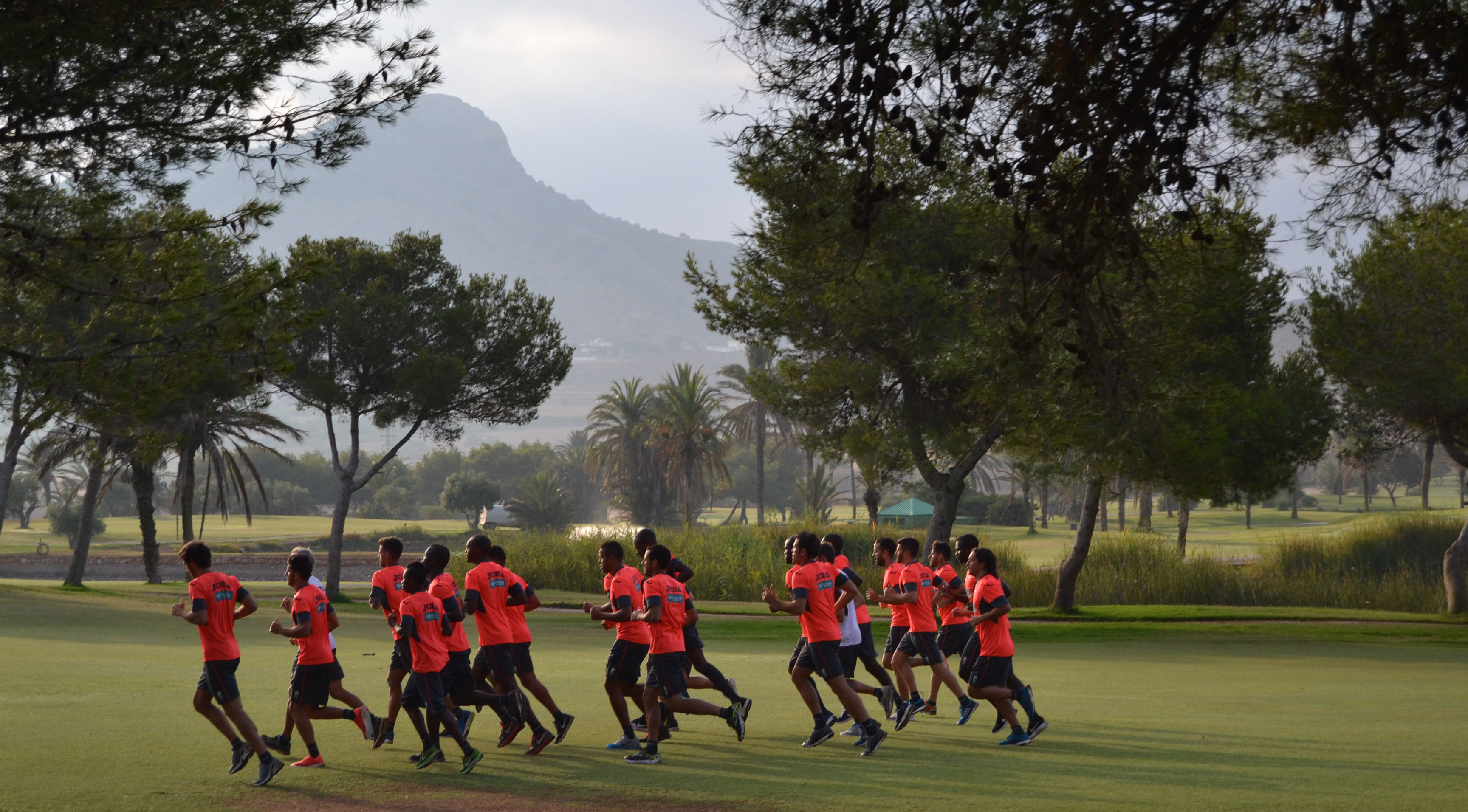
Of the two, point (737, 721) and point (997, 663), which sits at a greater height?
point (997, 663)

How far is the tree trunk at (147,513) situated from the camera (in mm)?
36875

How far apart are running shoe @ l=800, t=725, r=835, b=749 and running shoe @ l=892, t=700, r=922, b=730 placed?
1.24m

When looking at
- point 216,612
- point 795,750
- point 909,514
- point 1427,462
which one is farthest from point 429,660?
point 909,514

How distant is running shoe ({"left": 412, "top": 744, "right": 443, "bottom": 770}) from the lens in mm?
9289

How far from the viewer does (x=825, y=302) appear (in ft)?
81.7

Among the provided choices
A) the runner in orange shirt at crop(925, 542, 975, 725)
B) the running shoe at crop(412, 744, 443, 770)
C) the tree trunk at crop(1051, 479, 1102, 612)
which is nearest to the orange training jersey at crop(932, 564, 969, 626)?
the runner in orange shirt at crop(925, 542, 975, 725)

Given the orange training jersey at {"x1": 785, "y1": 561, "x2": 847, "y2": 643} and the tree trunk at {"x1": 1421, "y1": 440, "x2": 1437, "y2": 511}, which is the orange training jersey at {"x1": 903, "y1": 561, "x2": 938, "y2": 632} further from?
the tree trunk at {"x1": 1421, "y1": 440, "x2": 1437, "y2": 511}

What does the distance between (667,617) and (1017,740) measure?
3213mm

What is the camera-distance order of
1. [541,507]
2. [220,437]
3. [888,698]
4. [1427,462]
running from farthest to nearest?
1. [541,507]
2. [1427,462]
3. [220,437]
4. [888,698]

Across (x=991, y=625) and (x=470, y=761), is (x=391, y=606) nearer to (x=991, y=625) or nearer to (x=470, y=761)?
(x=470, y=761)

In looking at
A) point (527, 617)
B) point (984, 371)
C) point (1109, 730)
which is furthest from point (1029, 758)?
point (527, 617)

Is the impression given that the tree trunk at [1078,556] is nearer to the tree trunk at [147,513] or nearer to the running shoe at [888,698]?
the running shoe at [888,698]

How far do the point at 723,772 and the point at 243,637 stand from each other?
1565cm

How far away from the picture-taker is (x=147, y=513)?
37.6m
